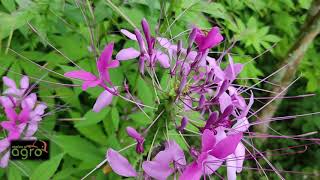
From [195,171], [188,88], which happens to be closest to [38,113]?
[188,88]

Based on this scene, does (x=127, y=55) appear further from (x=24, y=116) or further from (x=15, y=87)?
(x=15, y=87)

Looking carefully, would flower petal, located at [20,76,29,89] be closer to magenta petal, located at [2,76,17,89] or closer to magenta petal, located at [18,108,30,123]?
magenta petal, located at [2,76,17,89]

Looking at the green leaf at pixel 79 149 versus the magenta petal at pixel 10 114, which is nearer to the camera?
the magenta petal at pixel 10 114

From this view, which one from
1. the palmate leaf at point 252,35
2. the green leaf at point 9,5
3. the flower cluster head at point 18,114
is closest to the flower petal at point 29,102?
the flower cluster head at point 18,114

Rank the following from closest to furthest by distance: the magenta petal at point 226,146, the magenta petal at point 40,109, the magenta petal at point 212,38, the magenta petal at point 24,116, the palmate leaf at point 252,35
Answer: the magenta petal at point 226,146, the magenta petal at point 212,38, the magenta petal at point 24,116, the magenta petal at point 40,109, the palmate leaf at point 252,35

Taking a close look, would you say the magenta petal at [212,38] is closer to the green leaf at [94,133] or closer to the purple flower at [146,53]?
the purple flower at [146,53]

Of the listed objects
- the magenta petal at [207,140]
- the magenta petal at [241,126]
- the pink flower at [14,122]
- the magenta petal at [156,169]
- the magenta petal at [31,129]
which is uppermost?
the magenta petal at [207,140]
